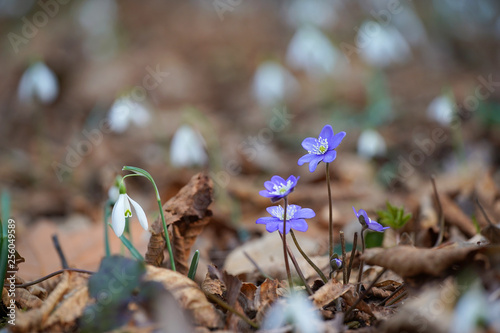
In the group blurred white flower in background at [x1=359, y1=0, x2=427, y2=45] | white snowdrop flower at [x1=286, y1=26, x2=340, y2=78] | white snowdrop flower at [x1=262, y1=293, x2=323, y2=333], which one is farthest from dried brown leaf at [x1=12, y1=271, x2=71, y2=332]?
blurred white flower in background at [x1=359, y1=0, x2=427, y2=45]

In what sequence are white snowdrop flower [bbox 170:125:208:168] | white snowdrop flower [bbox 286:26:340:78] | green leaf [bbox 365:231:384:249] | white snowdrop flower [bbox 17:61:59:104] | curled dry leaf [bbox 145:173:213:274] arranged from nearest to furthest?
1. curled dry leaf [bbox 145:173:213:274]
2. green leaf [bbox 365:231:384:249]
3. white snowdrop flower [bbox 170:125:208:168]
4. white snowdrop flower [bbox 17:61:59:104]
5. white snowdrop flower [bbox 286:26:340:78]

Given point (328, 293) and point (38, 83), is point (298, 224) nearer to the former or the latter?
point (328, 293)

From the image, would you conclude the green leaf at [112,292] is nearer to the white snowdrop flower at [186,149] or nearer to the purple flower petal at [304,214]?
the purple flower petal at [304,214]

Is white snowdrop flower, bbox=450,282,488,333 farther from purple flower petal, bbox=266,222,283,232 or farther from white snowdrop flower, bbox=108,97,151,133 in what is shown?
white snowdrop flower, bbox=108,97,151,133

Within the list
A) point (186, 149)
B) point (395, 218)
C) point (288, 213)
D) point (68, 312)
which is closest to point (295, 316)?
point (288, 213)

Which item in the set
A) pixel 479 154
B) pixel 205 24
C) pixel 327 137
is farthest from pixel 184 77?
pixel 327 137

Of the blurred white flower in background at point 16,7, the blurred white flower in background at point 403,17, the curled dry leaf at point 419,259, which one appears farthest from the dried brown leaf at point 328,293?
the blurred white flower in background at point 16,7

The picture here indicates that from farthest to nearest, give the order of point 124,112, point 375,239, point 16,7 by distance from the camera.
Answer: point 16,7, point 124,112, point 375,239
